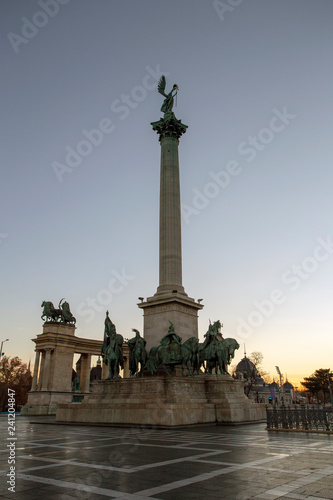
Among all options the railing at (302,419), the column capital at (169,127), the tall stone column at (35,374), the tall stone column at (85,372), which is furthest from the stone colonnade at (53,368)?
the railing at (302,419)

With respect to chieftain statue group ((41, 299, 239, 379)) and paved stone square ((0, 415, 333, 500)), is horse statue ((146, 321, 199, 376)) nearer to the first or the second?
chieftain statue group ((41, 299, 239, 379))

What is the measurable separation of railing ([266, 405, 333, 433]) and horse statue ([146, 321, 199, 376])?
803 cm

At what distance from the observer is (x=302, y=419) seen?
21.3m

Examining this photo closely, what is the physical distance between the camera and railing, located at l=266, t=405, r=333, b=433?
67.9 feet

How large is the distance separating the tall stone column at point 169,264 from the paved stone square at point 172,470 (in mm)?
16468

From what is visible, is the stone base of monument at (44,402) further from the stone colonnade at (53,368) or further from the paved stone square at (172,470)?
the paved stone square at (172,470)

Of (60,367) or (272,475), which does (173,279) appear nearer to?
(272,475)

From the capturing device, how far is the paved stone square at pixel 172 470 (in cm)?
799

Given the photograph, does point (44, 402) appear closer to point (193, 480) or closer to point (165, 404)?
point (165, 404)

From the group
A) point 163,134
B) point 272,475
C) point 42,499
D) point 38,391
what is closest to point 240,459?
point 272,475

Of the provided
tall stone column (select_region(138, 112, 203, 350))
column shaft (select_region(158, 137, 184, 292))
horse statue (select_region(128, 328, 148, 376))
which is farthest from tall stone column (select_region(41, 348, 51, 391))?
horse statue (select_region(128, 328, 148, 376))

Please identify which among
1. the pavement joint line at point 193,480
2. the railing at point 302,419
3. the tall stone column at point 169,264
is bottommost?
the pavement joint line at point 193,480

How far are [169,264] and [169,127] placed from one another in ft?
50.2

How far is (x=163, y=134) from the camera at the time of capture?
4191cm
